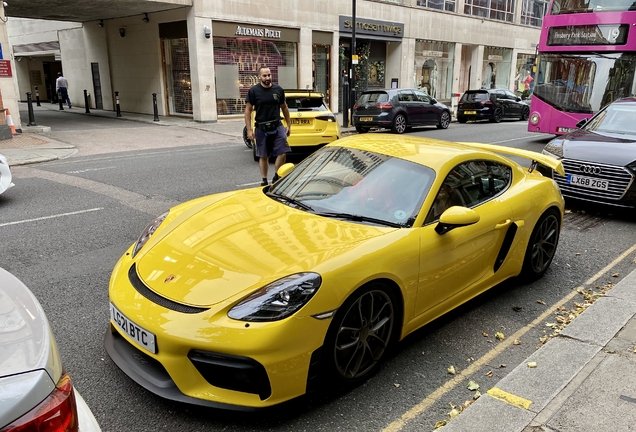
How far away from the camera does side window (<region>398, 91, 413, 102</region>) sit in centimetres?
1773

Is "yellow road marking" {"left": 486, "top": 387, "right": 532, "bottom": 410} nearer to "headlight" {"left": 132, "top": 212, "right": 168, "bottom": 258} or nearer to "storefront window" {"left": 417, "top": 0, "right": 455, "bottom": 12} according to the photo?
"headlight" {"left": 132, "top": 212, "right": 168, "bottom": 258}

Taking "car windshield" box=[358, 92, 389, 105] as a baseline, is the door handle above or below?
below

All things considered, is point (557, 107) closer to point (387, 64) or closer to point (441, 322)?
point (441, 322)

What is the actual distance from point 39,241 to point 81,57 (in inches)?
974

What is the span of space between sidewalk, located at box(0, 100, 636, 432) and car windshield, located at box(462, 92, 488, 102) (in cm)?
1975

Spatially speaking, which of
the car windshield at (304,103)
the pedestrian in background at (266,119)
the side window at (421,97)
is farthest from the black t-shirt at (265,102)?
the side window at (421,97)

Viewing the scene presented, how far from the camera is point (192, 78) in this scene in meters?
19.9

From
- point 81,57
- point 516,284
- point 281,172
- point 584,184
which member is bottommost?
point 516,284

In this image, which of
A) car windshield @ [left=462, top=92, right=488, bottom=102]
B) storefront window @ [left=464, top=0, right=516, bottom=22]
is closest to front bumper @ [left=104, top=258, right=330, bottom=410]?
car windshield @ [left=462, top=92, right=488, bottom=102]

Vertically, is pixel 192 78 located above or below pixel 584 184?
above

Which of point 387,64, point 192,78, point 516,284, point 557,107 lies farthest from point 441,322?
point 387,64

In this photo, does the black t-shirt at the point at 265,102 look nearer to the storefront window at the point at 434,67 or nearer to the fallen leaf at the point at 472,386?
the fallen leaf at the point at 472,386

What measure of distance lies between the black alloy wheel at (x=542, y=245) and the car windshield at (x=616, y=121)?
390cm

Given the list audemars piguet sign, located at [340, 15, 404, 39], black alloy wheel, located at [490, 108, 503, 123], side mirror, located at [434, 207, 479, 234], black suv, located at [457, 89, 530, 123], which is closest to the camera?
side mirror, located at [434, 207, 479, 234]
